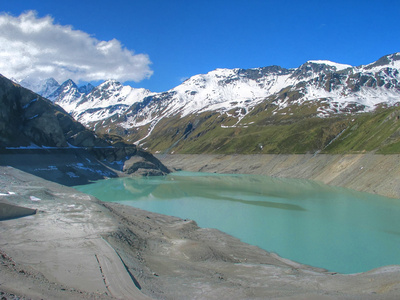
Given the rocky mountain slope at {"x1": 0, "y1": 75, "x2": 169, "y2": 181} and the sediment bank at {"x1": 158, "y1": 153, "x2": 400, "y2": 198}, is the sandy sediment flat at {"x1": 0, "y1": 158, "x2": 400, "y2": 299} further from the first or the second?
the rocky mountain slope at {"x1": 0, "y1": 75, "x2": 169, "y2": 181}

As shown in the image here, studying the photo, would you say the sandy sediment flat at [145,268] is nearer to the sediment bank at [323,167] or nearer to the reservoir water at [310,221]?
the reservoir water at [310,221]

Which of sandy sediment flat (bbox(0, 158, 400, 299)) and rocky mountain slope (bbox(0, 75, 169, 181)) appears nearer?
sandy sediment flat (bbox(0, 158, 400, 299))

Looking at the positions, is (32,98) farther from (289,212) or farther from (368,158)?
(368,158)

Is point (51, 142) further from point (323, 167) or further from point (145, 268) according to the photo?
point (145, 268)

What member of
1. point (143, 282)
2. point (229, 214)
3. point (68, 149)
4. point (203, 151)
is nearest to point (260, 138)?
point (203, 151)

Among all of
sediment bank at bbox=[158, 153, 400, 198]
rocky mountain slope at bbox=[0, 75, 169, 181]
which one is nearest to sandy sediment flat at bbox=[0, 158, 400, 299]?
sediment bank at bbox=[158, 153, 400, 198]

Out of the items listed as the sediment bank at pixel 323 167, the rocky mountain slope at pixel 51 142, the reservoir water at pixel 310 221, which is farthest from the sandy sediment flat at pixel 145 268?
the rocky mountain slope at pixel 51 142

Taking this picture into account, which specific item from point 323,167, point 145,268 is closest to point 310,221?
point 145,268
